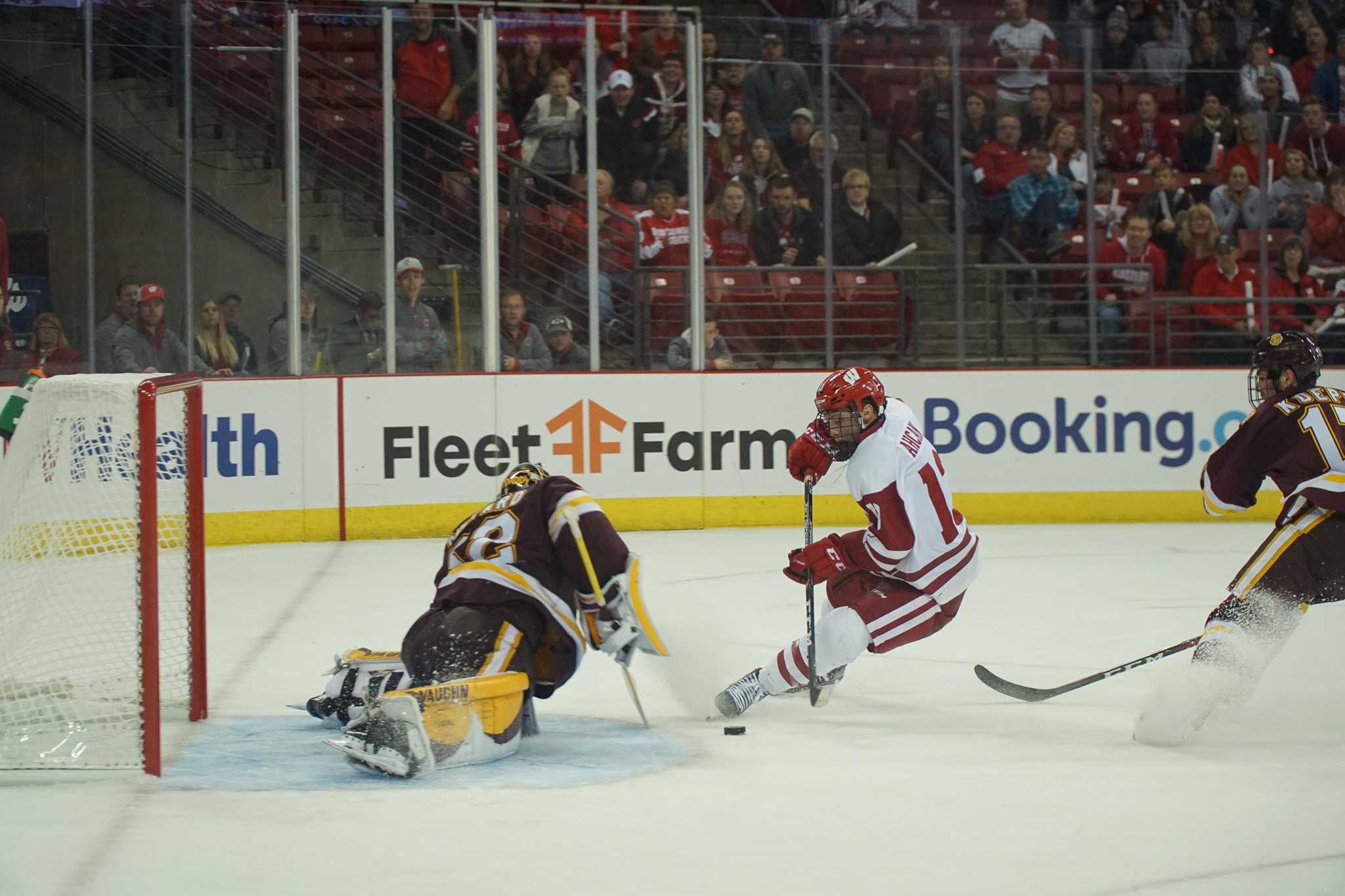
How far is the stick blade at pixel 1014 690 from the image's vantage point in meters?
4.54

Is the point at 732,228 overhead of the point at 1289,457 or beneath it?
overhead

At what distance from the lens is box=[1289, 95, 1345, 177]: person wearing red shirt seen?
9688 mm

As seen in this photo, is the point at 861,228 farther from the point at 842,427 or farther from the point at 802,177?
the point at 842,427

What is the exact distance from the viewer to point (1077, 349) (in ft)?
30.5

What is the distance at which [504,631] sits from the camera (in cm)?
385

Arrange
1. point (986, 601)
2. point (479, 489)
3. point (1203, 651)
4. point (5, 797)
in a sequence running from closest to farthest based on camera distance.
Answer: point (5, 797) → point (1203, 651) → point (986, 601) → point (479, 489)

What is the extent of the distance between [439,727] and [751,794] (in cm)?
73

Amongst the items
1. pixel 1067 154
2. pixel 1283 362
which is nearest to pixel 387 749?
pixel 1283 362

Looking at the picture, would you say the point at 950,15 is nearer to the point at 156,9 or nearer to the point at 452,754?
the point at 156,9

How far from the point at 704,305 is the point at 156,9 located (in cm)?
327

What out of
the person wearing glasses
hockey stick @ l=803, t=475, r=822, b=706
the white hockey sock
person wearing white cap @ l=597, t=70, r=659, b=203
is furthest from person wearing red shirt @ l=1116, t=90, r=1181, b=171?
the white hockey sock

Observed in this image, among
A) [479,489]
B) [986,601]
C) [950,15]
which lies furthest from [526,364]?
[950,15]

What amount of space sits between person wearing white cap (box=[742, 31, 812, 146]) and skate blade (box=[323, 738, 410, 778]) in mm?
6246

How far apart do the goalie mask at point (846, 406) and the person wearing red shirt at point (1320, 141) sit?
6.42 meters
